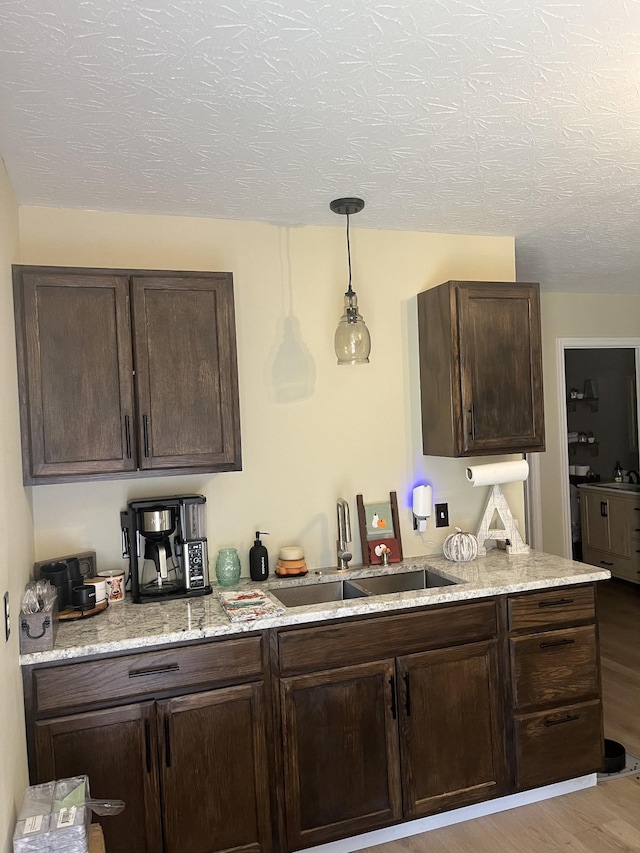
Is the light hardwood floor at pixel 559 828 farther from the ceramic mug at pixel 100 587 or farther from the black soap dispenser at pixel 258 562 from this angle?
the ceramic mug at pixel 100 587

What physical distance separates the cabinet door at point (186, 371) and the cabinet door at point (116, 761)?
0.89 m

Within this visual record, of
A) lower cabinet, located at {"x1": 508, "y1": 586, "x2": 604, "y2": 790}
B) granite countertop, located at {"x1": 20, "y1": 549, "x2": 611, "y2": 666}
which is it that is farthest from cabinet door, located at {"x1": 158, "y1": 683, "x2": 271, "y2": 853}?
lower cabinet, located at {"x1": 508, "y1": 586, "x2": 604, "y2": 790}

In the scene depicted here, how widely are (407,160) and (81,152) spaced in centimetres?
111

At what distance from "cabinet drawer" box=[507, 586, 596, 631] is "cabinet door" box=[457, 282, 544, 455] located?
662 mm

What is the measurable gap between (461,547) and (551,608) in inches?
19.4

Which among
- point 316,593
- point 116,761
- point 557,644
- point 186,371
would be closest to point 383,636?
point 316,593

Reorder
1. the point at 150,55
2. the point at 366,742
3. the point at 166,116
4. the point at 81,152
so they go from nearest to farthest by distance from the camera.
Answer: the point at 150,55 → the point at 166,116 → the point at 81,152 → the point at 366,742

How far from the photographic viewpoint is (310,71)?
5.73 ft

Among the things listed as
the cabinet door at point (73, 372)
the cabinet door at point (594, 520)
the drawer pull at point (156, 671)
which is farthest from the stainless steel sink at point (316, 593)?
the cabinet door at point (594, 520)

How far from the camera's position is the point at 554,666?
2857mm

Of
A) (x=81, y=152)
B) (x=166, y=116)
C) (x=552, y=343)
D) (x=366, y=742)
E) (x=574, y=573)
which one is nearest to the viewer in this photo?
(x=166, y=116)

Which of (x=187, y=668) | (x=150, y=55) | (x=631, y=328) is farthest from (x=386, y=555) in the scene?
(x=631, y=328)

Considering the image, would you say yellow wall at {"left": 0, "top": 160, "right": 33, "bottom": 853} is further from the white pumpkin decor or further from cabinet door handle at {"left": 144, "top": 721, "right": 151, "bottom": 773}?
the white pumpkin decor

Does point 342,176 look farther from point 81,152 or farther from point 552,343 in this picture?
point 552,343
